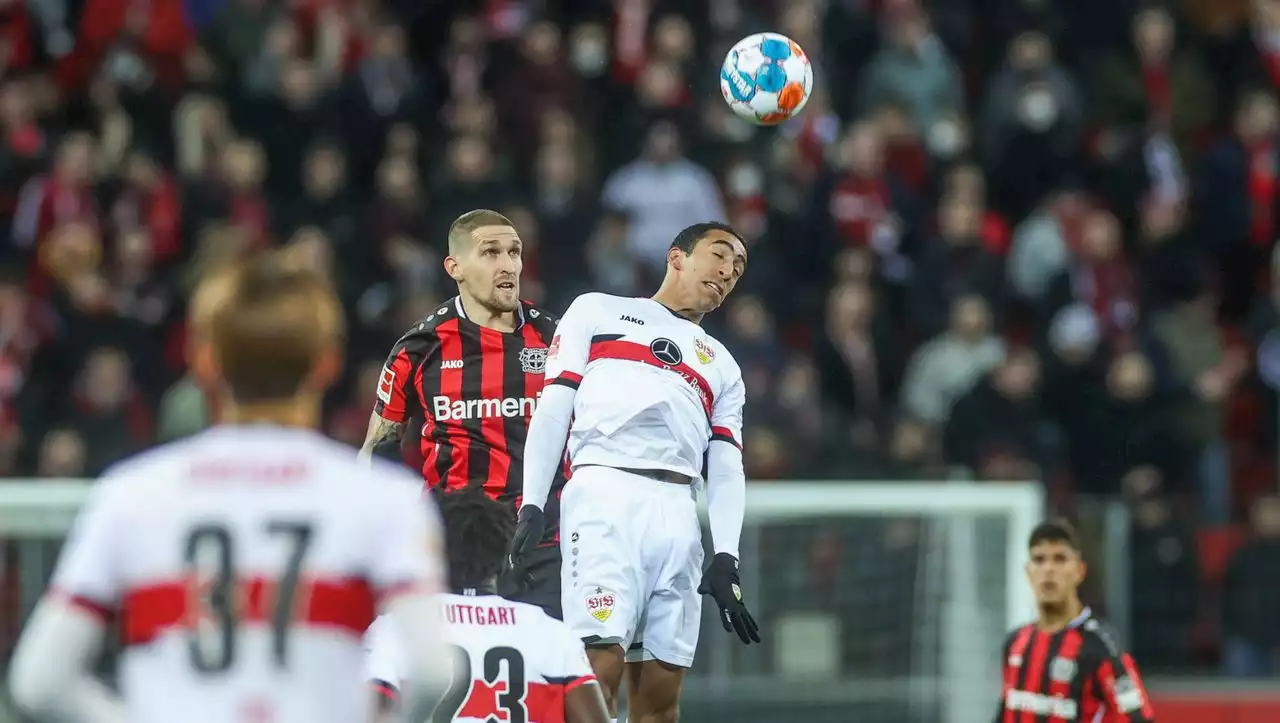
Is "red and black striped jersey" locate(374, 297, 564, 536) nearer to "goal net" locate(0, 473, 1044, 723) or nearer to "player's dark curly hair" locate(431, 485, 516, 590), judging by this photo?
"player's dark curly hair" locate(431, 485, 516, 590)

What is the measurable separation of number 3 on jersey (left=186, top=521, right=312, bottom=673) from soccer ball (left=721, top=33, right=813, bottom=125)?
5.33m

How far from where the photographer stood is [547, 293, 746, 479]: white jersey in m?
7.52

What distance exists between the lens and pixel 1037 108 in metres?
14.9

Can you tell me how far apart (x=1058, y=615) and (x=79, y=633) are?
5817 mm

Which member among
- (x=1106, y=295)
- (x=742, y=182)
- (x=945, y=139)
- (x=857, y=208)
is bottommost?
(x=1106, y=295)

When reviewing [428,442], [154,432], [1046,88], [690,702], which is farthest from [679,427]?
[1046,88]

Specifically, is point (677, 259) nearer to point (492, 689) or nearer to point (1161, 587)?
point (492, 689)

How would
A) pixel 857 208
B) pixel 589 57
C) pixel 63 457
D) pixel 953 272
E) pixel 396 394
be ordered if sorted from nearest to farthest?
1. pixel 396 394
2. pixel 63 457
3. pixel 953 272
4. pixel 857 208
5. pixel 589 57

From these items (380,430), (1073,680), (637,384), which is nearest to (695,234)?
(637,384)

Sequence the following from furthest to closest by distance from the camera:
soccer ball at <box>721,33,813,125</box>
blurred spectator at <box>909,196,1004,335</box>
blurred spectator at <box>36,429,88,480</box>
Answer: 1. blurred spectator at <box>909,196,1004,335</box>
2. blurred spectator at <box>36,429,88,480</box>
3. soccer ball at <box>721,33,813,125</box>

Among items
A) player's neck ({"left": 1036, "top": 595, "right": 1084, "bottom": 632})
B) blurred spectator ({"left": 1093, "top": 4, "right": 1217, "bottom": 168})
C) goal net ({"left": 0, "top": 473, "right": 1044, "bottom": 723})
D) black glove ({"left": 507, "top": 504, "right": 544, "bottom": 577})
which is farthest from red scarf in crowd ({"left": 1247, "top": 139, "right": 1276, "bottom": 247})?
black glove ({"left": 507, "top": 504, "right": 544, "bottom": 577})

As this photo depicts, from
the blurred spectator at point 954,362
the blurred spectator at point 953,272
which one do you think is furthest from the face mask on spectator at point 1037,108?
the blurred spectator at point 954,362

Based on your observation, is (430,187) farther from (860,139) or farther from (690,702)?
(690,702)

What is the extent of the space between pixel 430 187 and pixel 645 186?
145 cm
